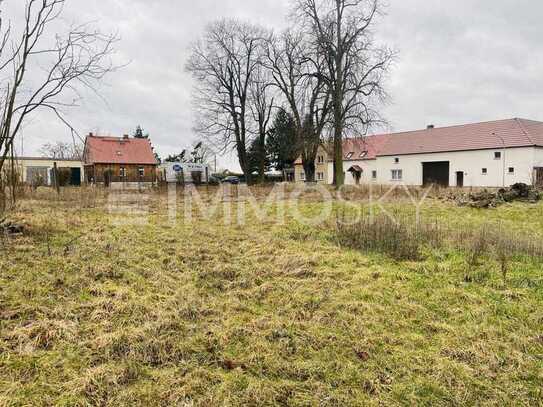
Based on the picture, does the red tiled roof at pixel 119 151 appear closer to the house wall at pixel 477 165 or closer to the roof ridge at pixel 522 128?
the house wall at pixel 477 165

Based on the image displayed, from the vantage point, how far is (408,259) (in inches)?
250

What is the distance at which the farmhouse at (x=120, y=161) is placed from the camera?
35531 mm

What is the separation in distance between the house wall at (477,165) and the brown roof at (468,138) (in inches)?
19.7

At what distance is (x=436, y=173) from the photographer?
1350 inches

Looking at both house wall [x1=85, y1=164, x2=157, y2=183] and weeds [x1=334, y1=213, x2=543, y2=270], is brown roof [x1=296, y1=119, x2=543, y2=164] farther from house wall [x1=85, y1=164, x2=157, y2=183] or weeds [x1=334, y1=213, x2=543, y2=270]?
house wall [x1=85, y1=164, x2=157, y2=183]

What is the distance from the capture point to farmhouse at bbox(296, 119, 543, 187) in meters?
28.2

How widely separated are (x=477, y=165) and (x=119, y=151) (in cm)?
3353

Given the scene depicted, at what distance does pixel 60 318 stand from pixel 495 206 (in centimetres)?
1342

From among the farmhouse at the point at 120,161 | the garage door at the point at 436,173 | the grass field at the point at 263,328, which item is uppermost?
the farmhouse at the point at 120,161

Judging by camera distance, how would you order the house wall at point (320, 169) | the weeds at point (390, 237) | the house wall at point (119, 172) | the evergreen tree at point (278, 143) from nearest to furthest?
the weeds at point (390, 237), the house wall at point (119, 172), the evergreen tree at point (278, 143), the house wall at point (320, 169)

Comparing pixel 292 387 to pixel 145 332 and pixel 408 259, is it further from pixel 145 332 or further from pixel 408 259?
Result: pixel 408 259

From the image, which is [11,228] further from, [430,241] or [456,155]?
[456,155]

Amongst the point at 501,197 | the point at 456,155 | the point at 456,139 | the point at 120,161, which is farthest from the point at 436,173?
the point at 120,161

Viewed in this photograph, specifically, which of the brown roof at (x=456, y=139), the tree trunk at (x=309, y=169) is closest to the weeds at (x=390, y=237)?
the brown roof at (x=456, y=139)
